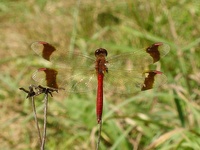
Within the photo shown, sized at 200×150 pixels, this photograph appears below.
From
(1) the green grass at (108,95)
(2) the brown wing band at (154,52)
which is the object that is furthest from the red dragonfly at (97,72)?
(1) the green grass at (108,95)

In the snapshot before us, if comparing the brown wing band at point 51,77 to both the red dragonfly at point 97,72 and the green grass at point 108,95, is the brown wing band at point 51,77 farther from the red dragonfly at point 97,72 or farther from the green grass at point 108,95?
the green grass at point 108,95

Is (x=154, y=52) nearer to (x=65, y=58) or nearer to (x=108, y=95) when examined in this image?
(x=65, y=58)

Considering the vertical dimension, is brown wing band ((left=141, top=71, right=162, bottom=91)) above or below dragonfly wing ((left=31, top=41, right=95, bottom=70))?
below

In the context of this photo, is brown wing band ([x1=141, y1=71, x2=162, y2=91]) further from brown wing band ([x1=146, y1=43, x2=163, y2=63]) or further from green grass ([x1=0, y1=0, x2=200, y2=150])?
green grass ([x1=0, y1=0, x2=200, y2=150])

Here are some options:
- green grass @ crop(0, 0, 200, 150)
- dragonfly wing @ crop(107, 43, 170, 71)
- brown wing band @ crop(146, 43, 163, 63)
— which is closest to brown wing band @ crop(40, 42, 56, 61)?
dragonfly wing @ crop(107, 43, 170, 71)

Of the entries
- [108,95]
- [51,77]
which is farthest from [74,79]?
[108,95]

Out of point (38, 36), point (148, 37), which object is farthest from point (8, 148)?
point (38, 36)

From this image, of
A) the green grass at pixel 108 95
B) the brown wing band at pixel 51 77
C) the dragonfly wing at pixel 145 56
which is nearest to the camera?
the brown wing band at pixel 51 77
